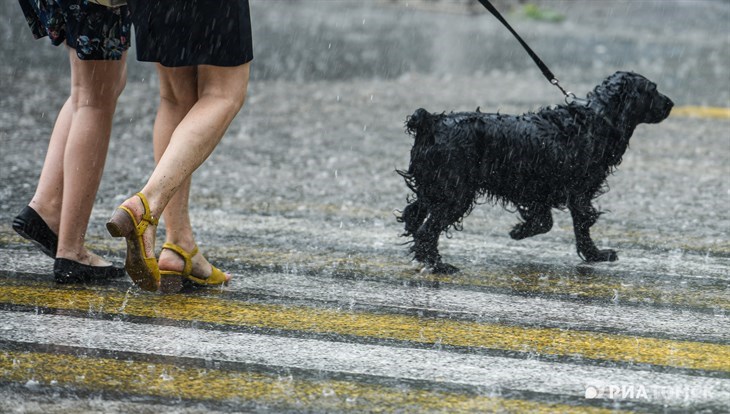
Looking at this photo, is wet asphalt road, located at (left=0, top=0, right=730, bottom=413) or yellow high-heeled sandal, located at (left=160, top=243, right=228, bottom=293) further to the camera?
yellow high-heeled sandal, located at (left=160, top=243, right=228, bottom=293)

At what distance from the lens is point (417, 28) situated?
66.3 feet

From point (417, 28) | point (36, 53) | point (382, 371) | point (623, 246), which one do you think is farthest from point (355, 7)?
point (382, 371)

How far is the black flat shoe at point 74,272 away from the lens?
4.70 meters

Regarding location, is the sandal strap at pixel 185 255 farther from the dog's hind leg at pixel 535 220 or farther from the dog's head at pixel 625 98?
the dog's head at pixel 625 98

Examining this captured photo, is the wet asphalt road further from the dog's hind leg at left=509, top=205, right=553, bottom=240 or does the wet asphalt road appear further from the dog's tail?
the dog's tail

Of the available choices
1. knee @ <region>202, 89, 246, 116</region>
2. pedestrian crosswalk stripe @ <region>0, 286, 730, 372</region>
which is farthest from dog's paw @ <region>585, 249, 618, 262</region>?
knee @ <region>202, 89, 246, 116</region>

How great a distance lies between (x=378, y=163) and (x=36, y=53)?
712cm

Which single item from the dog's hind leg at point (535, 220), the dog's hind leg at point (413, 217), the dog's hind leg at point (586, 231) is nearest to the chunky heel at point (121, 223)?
the dog's hind leg at point (413, 217)

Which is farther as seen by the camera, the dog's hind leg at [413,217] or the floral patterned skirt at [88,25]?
the dog's hind leg at [413,217]

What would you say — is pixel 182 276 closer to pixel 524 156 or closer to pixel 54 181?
pixel 54 181

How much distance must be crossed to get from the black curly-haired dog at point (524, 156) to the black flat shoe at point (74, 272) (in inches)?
56.3

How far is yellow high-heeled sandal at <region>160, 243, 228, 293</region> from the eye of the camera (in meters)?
4.60

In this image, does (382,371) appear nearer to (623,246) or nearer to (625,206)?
(623,246)

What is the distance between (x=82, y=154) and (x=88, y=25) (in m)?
0.57
